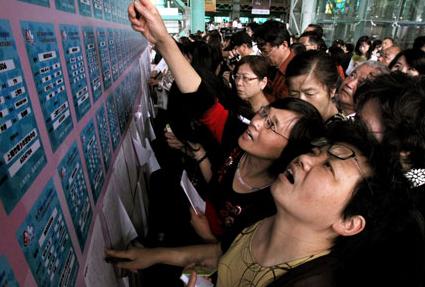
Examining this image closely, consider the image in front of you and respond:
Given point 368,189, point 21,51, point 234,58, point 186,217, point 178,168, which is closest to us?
point 21,51

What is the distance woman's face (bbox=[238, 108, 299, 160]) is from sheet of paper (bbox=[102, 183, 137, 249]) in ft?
1.76

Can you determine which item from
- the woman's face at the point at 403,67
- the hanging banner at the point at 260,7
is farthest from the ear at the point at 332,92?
the hanging banner at the point at 260,7

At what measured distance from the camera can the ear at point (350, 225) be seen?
0.79m

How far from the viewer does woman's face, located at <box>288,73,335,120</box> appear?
1693mm

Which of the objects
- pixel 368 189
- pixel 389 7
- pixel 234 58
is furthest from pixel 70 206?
pixel 389 7

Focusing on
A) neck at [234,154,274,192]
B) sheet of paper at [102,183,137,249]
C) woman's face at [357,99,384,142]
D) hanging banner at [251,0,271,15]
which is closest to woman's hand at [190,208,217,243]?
neck at [234,154,274,192]

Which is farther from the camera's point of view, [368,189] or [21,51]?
[368,189]

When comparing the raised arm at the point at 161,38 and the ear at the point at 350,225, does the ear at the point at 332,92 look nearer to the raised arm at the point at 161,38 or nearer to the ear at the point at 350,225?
the raised arm at the point at 161,38

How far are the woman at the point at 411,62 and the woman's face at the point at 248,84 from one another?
1.09 meters

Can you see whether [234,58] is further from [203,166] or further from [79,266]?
[79,266]

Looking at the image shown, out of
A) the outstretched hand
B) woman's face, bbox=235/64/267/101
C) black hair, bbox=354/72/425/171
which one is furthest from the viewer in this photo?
woman's face, bbox=235/64/267/101

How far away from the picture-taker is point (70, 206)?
1.77 feet

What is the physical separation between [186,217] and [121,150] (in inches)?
23.0

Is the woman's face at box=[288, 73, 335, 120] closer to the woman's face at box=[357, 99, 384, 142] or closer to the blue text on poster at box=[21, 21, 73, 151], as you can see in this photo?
the woman's face at box=[357, 99, 384, 142]
